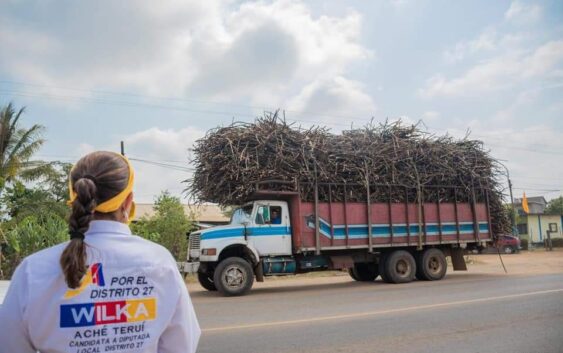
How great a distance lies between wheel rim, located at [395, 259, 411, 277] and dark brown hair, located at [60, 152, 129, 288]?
14.7 metres

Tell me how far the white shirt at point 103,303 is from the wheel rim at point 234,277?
10.9 metres

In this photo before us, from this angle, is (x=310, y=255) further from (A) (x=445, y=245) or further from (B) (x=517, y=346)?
(B) (x=517, y=346)

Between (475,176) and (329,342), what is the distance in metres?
12.3

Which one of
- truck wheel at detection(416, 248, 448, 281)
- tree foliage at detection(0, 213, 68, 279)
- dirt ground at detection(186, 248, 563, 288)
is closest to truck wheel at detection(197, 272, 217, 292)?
dirt ground at detection(186, 248, 563, 288)

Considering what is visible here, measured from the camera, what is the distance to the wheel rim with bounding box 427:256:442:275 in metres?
16.5

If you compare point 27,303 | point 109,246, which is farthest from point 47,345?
point 109,246

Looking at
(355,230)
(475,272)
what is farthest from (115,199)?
(475,272)

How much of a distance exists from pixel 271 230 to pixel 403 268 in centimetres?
473

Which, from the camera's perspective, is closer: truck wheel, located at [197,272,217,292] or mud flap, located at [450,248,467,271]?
truck wheel, located at [197,272,217,292]

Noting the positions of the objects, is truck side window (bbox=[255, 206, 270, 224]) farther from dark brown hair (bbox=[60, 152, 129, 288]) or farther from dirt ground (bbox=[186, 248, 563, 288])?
dark brown hair (bbox=[60, 152, 129, 288])

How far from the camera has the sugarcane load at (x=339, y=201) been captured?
1353cm

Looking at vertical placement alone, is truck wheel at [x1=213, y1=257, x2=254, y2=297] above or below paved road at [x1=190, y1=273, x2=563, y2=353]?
above

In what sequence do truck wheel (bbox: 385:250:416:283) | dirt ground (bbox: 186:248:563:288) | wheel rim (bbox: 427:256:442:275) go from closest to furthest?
truck wheel (bbox: 385:250:416:283) → wheel rim (bbox: 427:256:442:275) → dirt ground (bbox: 186:248:563:288)

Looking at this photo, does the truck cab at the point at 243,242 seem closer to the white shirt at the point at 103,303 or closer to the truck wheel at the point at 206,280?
the truck wheel at the point at 206,280
